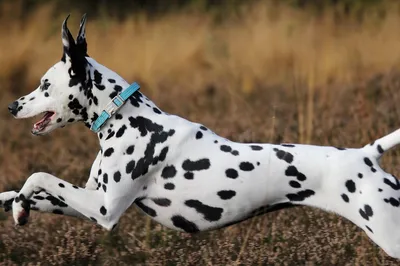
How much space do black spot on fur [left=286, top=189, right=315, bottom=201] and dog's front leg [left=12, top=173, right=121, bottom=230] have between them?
1.04 meters

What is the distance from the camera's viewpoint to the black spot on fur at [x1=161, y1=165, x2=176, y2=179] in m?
5.91

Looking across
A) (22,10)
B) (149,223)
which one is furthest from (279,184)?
(22,10)

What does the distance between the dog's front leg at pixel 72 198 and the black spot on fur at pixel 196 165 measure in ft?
1.66

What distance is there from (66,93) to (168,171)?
2.56ft

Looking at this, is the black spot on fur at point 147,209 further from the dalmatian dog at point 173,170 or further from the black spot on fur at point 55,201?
the black spot on fur at point 55,201

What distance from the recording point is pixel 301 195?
18.8 ft

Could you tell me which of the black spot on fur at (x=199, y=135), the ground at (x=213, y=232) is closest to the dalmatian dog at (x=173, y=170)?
the black spot on fur at (x=199, y=135)

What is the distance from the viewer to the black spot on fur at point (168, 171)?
591cm

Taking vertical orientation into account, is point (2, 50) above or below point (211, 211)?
below

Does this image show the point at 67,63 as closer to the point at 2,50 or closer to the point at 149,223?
the point at 149,223

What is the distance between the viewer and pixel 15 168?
9.03m

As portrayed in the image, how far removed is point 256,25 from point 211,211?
7.99 m

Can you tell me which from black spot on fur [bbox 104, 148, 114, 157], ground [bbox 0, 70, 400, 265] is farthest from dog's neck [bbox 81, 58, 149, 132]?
ground [bbox 0, 70, 400, 265]

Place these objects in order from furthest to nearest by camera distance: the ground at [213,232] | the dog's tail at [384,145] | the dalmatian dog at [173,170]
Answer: the ground at [213,232] → the dog's tail at [384,145] → the dalmatian dog at [173,170]
